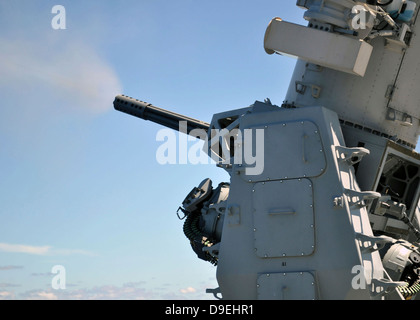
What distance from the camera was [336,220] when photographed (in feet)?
39.0

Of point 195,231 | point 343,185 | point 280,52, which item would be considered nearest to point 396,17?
point 280,52

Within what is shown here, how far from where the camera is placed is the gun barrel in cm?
1738

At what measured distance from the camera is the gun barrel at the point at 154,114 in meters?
17.4

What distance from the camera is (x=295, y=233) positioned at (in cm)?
1205

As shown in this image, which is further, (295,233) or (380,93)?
(380,93)

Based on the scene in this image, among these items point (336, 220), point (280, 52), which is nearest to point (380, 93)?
point (280, 52)

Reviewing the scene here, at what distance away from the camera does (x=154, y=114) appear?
1834cm

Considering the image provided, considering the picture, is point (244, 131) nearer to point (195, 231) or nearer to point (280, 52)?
point (280, 52)

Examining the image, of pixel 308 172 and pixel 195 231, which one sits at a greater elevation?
pixel 308 172

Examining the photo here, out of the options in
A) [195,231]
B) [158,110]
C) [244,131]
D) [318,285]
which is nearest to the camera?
[318,285]

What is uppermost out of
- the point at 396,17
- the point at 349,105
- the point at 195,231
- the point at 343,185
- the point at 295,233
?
the point at 396,17
